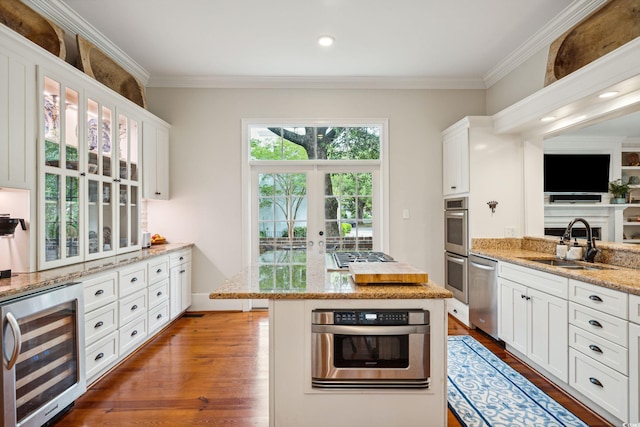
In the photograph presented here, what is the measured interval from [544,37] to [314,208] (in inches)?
112

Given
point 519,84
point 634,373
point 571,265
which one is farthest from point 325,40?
point 634,373

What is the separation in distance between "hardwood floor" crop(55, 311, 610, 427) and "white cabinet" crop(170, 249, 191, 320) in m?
0.33

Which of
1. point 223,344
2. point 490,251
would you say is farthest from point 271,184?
point 490,251

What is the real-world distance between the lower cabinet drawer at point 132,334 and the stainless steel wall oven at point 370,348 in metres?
1.88

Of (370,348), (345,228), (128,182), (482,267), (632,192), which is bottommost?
(370,348)

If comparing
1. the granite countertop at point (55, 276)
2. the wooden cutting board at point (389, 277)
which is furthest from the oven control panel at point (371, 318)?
the granite countertop at point (55, 276)

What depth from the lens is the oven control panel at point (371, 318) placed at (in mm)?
1621

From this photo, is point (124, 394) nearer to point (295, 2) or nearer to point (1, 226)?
point (1, 226)

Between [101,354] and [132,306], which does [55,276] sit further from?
[132,306]

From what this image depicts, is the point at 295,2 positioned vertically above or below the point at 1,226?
above

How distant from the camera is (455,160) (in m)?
3.82

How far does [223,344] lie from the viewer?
317 centimetres

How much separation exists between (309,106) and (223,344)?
9.20 feet

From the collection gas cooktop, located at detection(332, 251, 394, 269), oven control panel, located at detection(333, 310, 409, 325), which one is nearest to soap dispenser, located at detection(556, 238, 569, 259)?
gas cooktop, located at detection(332, 251, 394, 269)
